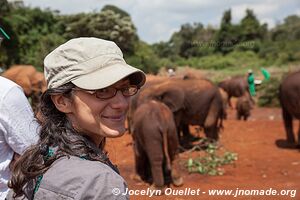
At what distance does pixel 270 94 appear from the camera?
1998cm

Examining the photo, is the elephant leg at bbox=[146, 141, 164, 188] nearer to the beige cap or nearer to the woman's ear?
the woman's ear

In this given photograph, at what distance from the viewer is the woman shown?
1345mm

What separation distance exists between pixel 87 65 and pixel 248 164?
744 centimetres

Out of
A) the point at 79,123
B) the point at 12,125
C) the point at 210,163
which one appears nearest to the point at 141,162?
the point at 210,163

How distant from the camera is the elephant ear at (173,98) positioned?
9578 mm

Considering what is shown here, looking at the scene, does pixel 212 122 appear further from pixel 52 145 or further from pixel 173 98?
pixel 52 145

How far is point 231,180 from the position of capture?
7258mm

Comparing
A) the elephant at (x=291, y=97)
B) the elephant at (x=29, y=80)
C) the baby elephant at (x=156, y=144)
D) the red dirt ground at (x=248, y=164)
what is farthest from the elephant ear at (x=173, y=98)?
the elephant at (x=29, y=80)

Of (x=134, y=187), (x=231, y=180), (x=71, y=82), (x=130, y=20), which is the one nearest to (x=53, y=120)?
(x=71, y=82)

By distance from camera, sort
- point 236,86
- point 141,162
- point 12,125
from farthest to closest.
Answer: point 236,86, point 141,162, point 12,125

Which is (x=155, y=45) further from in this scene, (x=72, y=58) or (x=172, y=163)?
(x=72, y=58)

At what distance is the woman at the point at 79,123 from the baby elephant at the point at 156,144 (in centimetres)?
503

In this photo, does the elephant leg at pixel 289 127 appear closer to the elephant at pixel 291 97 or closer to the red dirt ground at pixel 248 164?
the elephant at pixel 291 97

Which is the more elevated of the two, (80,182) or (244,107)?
(80,182)
